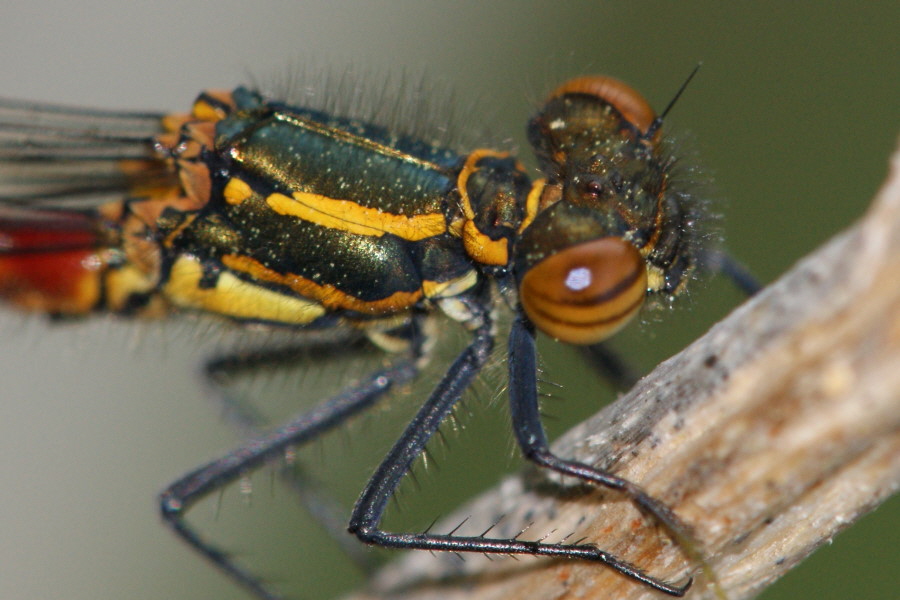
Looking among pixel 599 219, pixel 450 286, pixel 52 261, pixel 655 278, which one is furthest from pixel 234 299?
pixel 655 278

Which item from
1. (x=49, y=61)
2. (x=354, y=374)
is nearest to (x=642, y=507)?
(x=354, y=374)

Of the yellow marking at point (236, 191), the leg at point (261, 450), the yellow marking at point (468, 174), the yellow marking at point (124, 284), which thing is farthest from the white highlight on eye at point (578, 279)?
the yellow marking at point (124, 284)

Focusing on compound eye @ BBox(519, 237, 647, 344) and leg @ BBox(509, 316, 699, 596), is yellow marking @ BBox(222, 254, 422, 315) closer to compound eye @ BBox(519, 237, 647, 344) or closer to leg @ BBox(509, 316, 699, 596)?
leg @ BBox(509, 316, 699, 596)

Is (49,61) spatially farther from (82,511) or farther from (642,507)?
(642,507)

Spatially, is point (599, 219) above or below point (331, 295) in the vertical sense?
above

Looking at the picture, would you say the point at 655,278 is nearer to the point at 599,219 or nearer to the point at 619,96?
the point at 599,219
